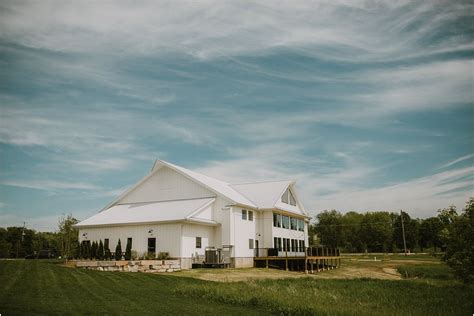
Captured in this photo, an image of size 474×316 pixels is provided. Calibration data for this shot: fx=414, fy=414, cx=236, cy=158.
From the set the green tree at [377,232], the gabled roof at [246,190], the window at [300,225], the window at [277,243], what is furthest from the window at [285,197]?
the green tree at [377,232]

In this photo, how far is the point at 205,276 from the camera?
23734mm

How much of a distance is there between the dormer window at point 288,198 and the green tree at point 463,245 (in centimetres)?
2174

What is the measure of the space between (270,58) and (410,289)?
12.2 metres

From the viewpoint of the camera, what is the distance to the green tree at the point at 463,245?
58.6ft

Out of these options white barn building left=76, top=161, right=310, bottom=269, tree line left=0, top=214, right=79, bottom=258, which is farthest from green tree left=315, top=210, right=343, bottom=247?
white barn building left=76, top=161, right=310, bottom=269

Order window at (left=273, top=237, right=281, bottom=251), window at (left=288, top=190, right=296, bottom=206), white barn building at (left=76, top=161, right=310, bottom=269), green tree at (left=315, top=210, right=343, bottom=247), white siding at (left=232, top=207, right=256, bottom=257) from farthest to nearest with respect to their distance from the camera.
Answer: green tree at (left=315, top=210, right=343, bottom=247) < window at (left=288, top=190, right=296, bottom=206) < window at (left=273, top=237, right=281, bottom=251) < white siding at (left=232, top=207, right=256, bottom=257) < white barn building at (left=76, top=161, right=310, bottom=269)

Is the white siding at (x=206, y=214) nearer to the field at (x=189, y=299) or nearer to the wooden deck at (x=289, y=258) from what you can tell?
the wooden deck at (x=289, y=258)

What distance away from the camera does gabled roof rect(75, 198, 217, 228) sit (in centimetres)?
2980

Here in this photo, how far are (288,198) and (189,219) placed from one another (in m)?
15.7

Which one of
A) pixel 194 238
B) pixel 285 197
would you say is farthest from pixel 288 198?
pixel 194 238

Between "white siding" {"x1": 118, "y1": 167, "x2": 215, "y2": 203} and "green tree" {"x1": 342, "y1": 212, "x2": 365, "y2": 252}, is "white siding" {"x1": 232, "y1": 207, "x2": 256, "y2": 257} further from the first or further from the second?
"green tree" {"x1": 342, "y1": 212, "x2": 365, "y2": 252}

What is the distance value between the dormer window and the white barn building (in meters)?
0.22

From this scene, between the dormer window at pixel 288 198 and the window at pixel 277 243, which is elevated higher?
the dormer window at pixel 288 198

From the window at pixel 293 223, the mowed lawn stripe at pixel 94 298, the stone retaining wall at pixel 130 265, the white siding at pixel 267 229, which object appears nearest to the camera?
the mowed lawn stripe at pixel 94 298
